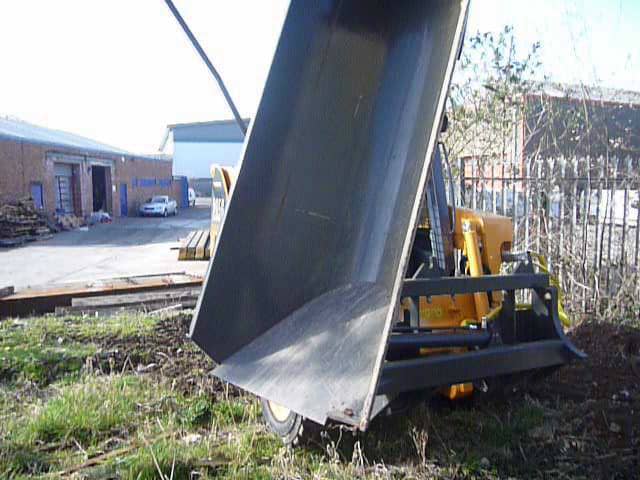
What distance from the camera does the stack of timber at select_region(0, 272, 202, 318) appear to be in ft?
26.4

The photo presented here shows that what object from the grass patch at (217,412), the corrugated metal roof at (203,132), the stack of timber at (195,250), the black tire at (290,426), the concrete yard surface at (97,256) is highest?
the corrugated metal roof at (203,132)

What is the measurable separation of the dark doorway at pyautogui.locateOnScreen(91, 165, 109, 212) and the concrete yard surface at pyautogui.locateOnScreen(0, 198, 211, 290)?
13.2ft

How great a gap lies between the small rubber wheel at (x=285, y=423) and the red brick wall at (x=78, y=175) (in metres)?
24.9

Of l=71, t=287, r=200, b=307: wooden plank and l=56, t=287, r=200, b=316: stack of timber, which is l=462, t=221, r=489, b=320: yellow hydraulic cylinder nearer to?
l=56, t=287, r=200, b=316: stack of timber

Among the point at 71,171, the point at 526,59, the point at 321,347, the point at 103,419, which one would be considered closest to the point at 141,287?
the point at 103,419

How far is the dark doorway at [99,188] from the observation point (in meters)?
35.1

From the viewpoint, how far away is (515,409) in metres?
4.13

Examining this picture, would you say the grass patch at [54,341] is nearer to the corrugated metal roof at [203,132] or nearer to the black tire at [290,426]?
the black tire at [290,426]

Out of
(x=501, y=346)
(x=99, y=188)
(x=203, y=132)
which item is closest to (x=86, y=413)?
(x=501, y=346)

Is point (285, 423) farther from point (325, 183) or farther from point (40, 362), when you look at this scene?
point (40, 362)

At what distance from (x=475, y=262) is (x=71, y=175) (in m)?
31.1

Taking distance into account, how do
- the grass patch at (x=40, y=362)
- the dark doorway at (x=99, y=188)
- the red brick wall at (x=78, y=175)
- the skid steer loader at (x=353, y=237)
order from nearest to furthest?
the skid steer loader at (x=353, y=237) < the grass patch at (x=40, y=362) < the red brick wall at (x=78, y=175) < the dark doorway at (x=99, y=188)

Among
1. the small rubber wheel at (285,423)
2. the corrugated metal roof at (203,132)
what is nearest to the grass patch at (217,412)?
the small rubber wheel at (285,423)

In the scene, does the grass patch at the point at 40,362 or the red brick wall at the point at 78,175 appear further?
the red brick wall at the point at 78,175
